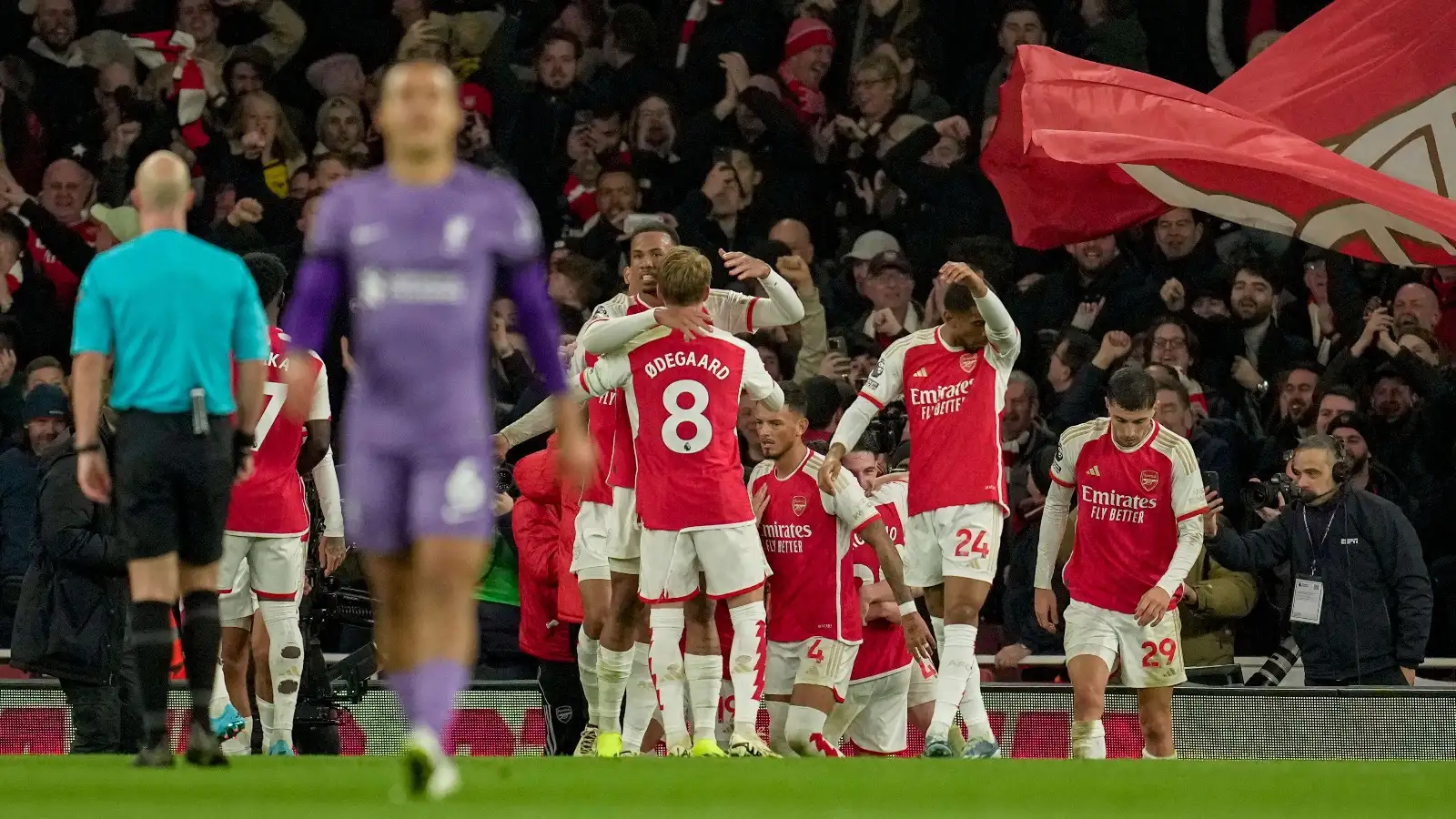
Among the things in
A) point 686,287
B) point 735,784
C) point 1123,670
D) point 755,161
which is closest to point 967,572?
point 1123,670

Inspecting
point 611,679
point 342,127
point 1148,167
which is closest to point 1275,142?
point 1148,167

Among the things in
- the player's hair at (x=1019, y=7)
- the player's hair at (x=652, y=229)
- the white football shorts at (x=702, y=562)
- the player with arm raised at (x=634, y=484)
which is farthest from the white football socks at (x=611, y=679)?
the player's hair at (x=1019, y=7)

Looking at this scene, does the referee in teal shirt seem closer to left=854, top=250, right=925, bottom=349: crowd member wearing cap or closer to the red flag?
the red flag

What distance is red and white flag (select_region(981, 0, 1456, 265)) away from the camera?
11773 millimetres

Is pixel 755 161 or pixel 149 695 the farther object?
pixel 755 161

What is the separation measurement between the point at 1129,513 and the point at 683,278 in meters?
2.80

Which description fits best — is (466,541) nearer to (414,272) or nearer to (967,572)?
(414,272)

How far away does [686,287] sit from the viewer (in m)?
9.55

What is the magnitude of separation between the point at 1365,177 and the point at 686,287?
414cm

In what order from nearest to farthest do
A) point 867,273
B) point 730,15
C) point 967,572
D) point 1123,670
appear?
point 967,572
point 1123,670
point 867,273
point 730,15

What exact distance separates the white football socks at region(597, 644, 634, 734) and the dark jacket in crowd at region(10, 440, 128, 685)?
2388mm

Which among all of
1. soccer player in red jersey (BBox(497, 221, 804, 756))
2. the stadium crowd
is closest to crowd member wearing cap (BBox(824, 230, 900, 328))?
the stadium crowd

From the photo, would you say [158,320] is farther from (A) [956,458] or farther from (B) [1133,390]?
(B) [1133,390]

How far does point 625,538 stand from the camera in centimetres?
1027
